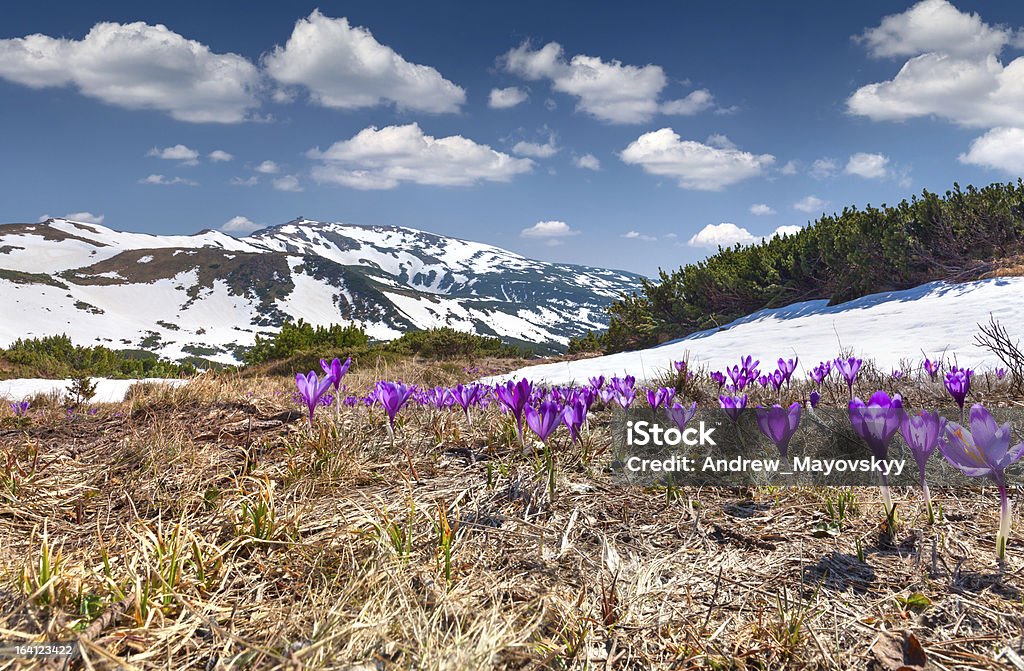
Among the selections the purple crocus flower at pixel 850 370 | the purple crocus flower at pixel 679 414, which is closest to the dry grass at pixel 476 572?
the purple crocus flower at pixel 679 414

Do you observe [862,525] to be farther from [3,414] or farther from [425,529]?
[3,414]

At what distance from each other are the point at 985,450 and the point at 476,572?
166 cm

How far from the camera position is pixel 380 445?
3354 millimetres

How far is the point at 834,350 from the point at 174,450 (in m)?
9.89

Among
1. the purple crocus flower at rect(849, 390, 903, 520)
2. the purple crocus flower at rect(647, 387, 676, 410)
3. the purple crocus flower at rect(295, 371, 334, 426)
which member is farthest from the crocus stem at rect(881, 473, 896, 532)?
the purple crocus flower at rect(295, 371, 334, 426)

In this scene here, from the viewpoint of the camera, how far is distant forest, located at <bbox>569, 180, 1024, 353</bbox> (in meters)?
15.4

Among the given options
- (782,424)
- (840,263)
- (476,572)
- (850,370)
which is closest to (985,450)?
(782,424)

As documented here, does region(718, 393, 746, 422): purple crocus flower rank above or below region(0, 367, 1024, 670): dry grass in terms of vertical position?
above

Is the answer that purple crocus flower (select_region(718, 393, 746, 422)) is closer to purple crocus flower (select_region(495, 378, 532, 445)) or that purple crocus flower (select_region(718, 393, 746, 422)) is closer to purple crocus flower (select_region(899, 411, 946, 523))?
purple crocus flower (select_region(899, 411, 946, 523))

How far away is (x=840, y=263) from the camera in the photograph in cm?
1678

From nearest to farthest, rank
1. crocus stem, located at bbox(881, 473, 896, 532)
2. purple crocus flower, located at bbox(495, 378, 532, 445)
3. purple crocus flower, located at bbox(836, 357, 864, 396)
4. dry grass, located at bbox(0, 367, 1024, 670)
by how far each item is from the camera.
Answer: dry grass, located at bbox(0, 367, 1024, 670) → crocus stem, located at bbox(881, 473, 896, 532) → purple crocus flower, located at bbox(495, 378, 532, 445) → purple crocus flower, located at bbox(836, 357, 864, 396)

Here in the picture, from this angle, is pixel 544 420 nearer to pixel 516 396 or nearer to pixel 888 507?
pixel 516 396

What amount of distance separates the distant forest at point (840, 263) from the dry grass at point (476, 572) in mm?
13110

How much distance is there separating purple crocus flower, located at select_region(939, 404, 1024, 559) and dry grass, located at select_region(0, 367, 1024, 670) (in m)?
0.33
